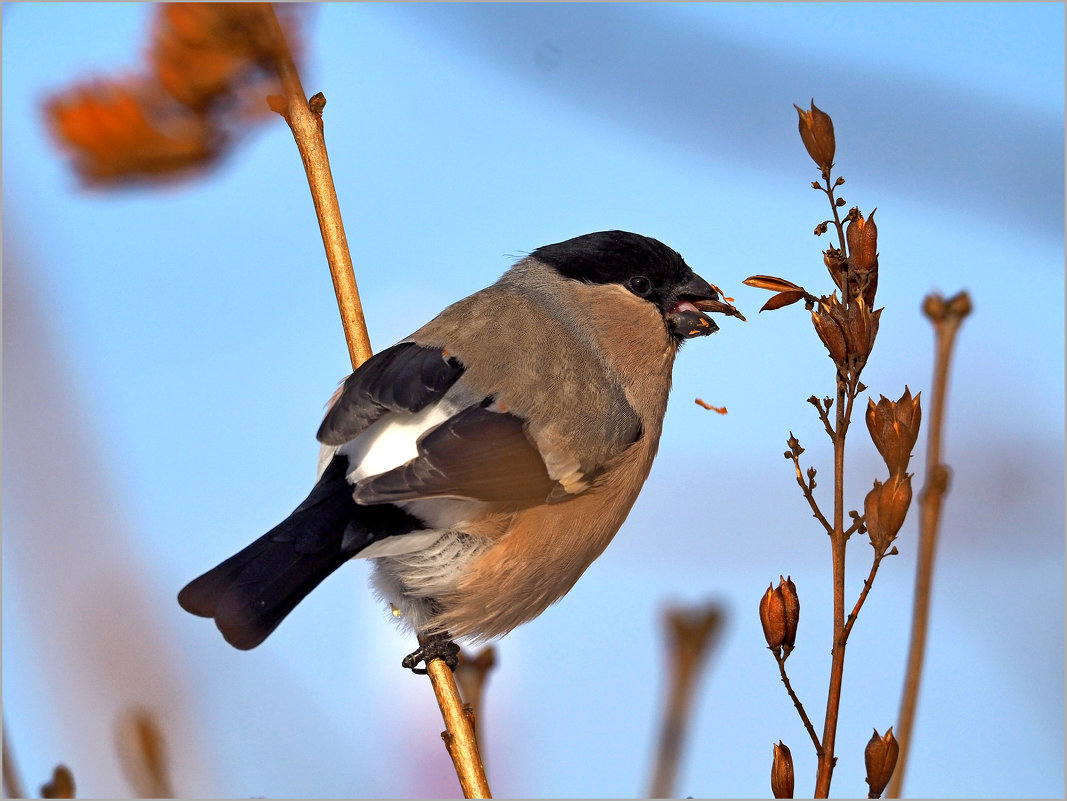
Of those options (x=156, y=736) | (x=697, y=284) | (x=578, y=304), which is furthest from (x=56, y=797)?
(x=697, y=284)

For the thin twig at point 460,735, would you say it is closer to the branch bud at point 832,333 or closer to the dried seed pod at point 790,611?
the dried seed pod at point 790,611

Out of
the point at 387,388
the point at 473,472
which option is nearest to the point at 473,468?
the point at 473,472

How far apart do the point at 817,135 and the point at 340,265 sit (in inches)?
38.5

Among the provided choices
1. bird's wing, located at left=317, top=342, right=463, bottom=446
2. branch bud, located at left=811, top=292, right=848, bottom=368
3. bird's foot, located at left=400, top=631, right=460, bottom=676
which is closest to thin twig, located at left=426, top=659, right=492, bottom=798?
bird's foot, located at left=400, top=631, right=460, bottom=676

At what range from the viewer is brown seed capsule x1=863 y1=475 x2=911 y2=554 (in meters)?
1.09

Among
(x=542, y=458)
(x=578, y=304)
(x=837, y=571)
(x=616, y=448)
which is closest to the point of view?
(x=837, y=571)

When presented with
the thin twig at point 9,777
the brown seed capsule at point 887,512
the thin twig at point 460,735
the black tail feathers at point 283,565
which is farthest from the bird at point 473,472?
the brown seed capsule at point 887,512

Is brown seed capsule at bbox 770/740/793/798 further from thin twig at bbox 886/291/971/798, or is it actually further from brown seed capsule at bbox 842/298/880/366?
brown seed capsule at bbox 842/298/880/366

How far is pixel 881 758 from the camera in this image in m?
1.04

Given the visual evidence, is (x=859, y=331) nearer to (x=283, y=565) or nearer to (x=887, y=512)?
(x=887, y=512)

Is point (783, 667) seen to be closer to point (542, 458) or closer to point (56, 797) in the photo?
point (56, 797)

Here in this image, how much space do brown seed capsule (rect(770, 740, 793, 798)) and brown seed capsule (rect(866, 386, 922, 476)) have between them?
1.05 ft

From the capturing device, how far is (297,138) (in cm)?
179

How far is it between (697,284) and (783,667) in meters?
1.50
